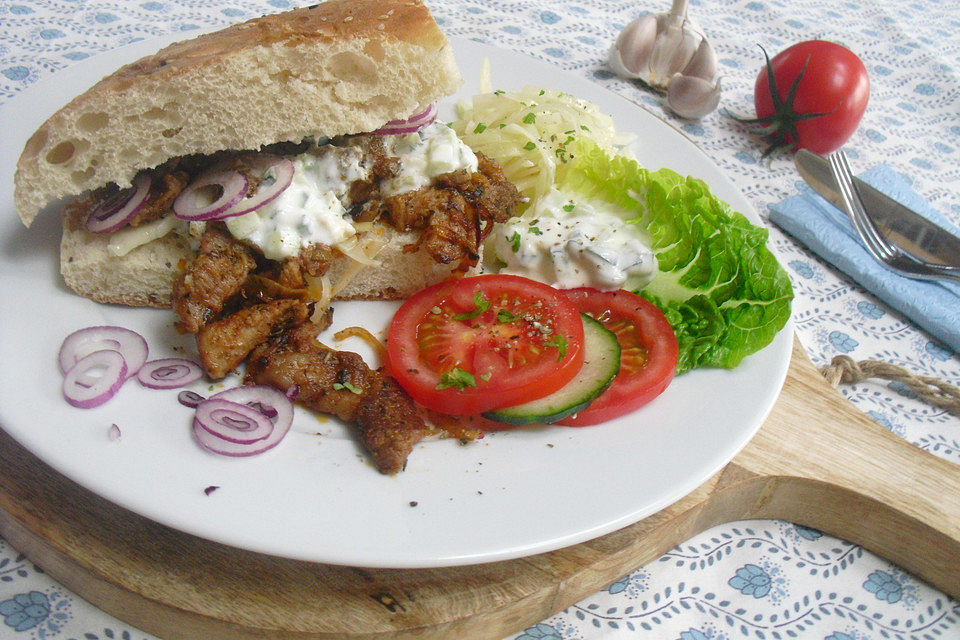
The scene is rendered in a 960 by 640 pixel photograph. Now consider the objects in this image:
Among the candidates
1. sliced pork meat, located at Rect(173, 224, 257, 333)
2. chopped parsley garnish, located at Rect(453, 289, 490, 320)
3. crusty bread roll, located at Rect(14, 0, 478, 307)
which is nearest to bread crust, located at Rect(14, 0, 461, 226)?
crusty bread roll, located at Rect(14, 0, 478, 307)

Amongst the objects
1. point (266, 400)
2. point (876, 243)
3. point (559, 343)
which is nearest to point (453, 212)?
point (559, 343)

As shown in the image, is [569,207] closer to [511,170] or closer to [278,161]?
[511,170]

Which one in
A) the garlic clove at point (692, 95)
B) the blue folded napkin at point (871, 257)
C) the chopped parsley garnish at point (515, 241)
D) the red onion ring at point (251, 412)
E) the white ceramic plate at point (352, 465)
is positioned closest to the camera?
the white ceramic plate at point (352, 465)

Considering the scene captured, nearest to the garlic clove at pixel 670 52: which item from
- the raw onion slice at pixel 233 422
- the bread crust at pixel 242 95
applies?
the bread crust at pixel 242 95

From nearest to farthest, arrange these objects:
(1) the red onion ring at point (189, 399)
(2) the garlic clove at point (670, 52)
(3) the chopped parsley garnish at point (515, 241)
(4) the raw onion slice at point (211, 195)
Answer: (1) the red onion ring at point (189, 399) < (4) the raw onion slice at point (211, 195) < (3) the chopped parsley garnish at point (515, 241) < (2) the garlic clove at point (670, 52)

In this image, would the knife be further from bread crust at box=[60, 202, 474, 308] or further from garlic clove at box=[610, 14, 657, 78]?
bread crust at box=[60, 202, 474, 308]

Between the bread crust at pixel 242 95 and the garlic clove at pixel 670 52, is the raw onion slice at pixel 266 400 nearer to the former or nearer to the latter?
the bread crust at pixel 242 95

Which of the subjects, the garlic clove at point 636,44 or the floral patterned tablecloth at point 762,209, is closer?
the floral patterned tablecloth at point 762,209
